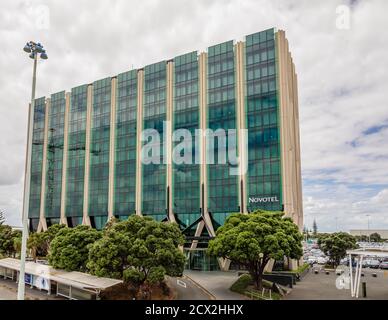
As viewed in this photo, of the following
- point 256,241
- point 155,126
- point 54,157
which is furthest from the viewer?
point 54,157

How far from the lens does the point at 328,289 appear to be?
123 ft

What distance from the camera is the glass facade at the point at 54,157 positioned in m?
72.1

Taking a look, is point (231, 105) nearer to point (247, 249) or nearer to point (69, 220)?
point (247, 249)

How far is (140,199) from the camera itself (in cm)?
6112

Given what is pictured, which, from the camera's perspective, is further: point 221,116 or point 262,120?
point 221,116

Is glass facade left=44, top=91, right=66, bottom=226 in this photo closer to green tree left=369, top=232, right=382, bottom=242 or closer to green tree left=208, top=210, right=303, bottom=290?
green tree left=208, top=210, right=303, bottom=290

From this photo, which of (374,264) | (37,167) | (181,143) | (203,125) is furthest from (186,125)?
(374,264)

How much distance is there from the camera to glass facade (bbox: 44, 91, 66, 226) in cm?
7206

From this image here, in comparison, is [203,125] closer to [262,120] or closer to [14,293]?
[262,120]

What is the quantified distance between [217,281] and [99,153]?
1471 inches

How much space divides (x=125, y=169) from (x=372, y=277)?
1715 inches

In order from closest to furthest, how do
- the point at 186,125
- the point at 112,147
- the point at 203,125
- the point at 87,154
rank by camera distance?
the point at 203,125 → the point at 186,125 → the point at 112,147 → the point at 87,154
